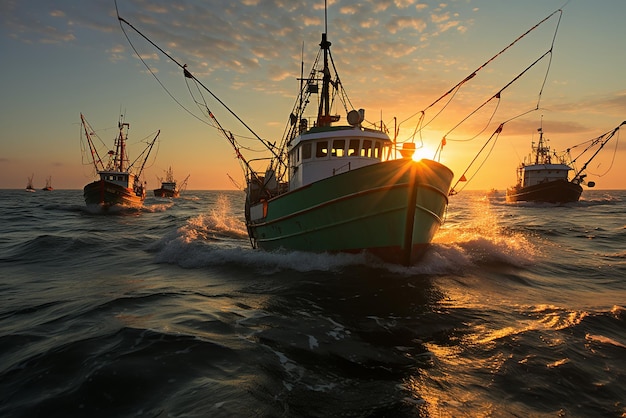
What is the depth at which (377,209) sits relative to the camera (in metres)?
10.3

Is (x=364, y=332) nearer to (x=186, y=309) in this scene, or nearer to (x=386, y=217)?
(x=186, y=309)

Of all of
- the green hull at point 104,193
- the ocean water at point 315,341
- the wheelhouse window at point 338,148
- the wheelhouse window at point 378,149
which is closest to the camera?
the ocean water at point 315,341

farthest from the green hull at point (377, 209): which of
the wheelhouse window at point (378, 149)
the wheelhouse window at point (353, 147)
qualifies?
the wheelhouse window at point (353, 147)

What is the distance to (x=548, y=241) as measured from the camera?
19531 millimetres

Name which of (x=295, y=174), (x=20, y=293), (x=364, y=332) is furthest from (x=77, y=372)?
(x=295, y=174)

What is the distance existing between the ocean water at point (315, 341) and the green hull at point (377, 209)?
2.11 feet

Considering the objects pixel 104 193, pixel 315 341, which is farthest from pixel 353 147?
pixel 104 193

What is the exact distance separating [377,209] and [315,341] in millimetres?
5344

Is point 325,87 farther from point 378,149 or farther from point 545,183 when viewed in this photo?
point 545,183

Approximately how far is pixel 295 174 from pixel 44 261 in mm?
10814

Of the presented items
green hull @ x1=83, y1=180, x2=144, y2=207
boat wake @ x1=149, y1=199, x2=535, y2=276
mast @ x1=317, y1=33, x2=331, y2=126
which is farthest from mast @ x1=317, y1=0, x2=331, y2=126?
green hull @ x1=83, y1=180, x2=144, y2=207

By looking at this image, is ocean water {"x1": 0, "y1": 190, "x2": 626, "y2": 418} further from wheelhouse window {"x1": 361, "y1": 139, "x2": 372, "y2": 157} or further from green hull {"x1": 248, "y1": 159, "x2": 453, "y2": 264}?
wheelhouse window {"x1": 361, "y1": 139, "x2": 372, "y2": 157}

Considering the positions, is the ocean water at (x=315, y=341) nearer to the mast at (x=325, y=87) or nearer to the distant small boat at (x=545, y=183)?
the mast at (x=325, y=87)

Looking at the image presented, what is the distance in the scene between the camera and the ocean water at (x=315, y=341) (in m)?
4.04
